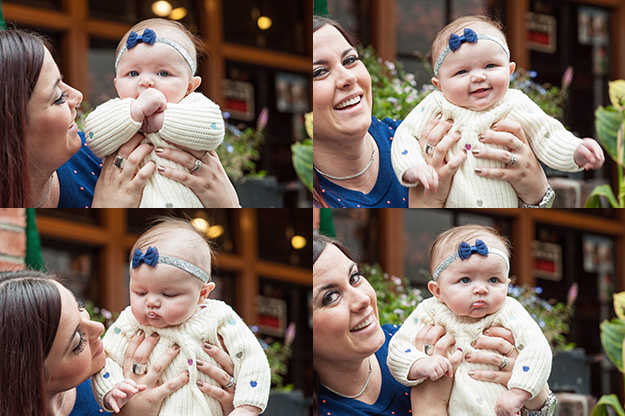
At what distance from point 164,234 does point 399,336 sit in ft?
1.98

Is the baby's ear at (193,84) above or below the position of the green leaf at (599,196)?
above

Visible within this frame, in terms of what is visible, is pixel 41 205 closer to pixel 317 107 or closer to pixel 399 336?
pixel 317 107

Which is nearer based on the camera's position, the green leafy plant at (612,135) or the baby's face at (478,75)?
the baby's face at (478,75)

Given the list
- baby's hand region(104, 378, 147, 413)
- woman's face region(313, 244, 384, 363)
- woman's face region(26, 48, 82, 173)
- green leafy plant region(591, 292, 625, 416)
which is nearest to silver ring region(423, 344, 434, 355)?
woman's face region(313, 244, 384, 363)

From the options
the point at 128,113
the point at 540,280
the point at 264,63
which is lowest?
the point at 540,280

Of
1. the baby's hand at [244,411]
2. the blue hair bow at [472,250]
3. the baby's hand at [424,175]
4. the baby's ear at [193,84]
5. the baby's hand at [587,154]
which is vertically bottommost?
the baby's hand at [244,411]

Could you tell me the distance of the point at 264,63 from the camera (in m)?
2.73

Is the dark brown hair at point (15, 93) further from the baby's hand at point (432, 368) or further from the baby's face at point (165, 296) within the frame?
the baby's hand at point (432, 368)

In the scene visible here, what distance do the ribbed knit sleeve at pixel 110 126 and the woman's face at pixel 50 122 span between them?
0.05 m

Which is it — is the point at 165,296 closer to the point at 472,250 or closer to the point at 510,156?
the point at 472,250

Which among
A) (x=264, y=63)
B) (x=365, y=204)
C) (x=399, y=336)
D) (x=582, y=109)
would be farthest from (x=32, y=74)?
(x=582, y=109)

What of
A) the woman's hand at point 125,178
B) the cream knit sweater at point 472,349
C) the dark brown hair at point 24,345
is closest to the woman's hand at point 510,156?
the cream knit sweater at point 472,349

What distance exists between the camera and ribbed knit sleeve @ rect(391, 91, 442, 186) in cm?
239

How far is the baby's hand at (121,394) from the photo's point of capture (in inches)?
89.7
